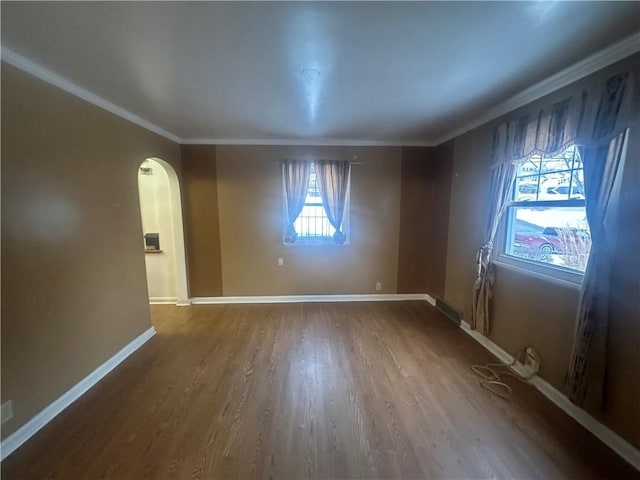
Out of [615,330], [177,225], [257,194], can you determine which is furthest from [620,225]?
[177,225]

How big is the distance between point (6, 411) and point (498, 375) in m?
3.54

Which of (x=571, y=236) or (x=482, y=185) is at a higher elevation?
(x=482, y=185)

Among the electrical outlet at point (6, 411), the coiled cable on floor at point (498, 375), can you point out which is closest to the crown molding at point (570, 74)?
the coiled cable on floor at point (498, 375)

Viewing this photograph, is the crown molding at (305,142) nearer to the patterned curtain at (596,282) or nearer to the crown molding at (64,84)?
the crown molding at (64,84)

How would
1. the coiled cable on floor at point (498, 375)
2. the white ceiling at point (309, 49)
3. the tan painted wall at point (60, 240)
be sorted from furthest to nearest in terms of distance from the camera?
the coiled cable on floor at point (498, 375) < the tan painted wall at point (60, 240) < the white ceiling at point (309, 49)

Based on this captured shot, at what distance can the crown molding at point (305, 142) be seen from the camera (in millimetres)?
3768

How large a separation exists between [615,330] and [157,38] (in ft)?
10.4

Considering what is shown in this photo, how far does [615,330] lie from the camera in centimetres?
162

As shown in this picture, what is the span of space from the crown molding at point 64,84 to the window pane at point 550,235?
3.81m

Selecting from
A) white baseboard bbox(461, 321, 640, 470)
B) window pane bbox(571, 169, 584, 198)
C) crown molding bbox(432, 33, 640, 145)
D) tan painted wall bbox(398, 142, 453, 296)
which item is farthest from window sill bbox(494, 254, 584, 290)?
crown molding bbox(432, 33, 640, 145)

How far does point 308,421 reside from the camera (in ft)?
6.01

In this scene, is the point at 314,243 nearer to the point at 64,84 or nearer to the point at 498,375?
the point at 498,375

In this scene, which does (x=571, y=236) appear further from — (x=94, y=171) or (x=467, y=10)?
(x=94, y=171)

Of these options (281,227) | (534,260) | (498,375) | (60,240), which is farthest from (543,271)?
(60,240)
